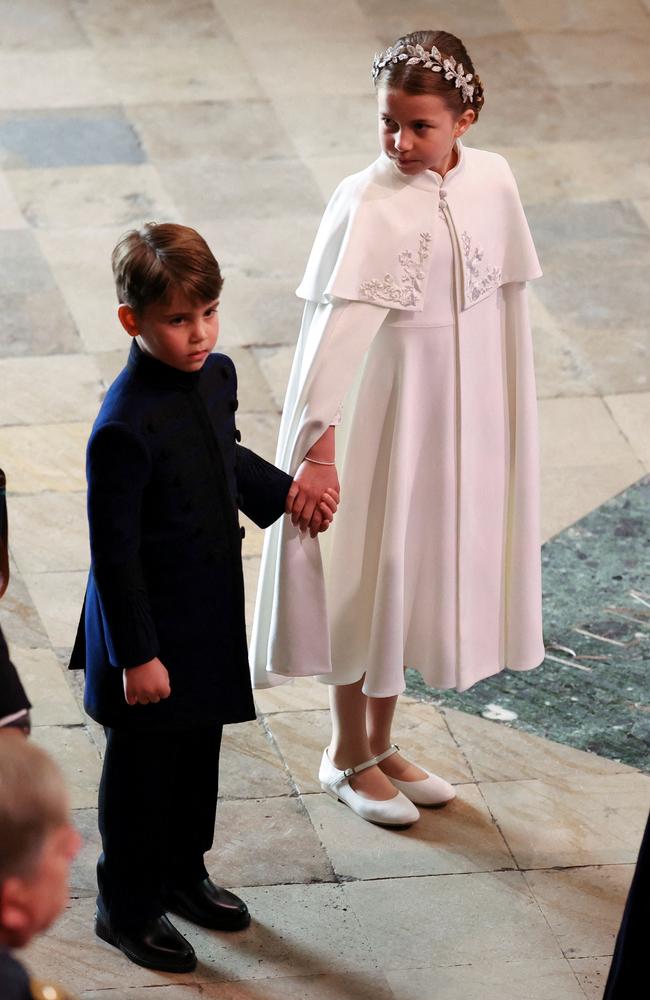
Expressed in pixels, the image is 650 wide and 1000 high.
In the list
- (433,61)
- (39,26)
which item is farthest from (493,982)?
(39,26)

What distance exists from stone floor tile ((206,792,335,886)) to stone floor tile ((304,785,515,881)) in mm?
41

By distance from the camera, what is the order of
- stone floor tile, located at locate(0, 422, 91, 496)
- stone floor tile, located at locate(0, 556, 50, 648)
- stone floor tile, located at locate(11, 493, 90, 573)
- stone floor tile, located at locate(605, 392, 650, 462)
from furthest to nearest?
stone floor tile, located at locate(605, 392, 650, 462), stone floor tile, located at locate(0, 422, 91, 496), stone floor tile, located at locate(11, 493, 90, 573), stone floor tile, located at locate(0, 556, 50, 648)

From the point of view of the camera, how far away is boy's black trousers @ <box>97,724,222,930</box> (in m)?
3.53

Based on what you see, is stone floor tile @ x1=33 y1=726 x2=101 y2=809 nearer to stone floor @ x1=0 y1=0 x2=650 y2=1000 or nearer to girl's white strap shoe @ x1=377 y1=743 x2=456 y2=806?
stone floor @ x1=0 y1=0 x2=650 y2=1000

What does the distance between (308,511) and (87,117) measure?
525cm

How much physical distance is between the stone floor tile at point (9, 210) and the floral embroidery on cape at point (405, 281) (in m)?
4.07

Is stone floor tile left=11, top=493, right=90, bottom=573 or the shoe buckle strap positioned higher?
stone floor tile left=11, top=493, right=90, bottom=573

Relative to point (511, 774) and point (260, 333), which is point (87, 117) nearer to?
point (260, 333)

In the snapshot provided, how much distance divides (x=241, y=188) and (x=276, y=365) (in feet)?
5.29

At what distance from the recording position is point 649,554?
223 inches

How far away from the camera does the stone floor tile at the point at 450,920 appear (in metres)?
3.87

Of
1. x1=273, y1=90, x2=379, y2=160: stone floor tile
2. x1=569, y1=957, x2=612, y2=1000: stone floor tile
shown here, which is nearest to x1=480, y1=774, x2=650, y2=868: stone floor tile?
x1=569, y1=957, x2=612, y2=1000: stone floor tile

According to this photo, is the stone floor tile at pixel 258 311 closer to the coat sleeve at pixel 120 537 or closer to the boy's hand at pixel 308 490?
the boy's hand at pixel 308 490

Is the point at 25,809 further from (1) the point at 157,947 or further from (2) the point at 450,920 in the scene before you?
(2) the point at 450,920
